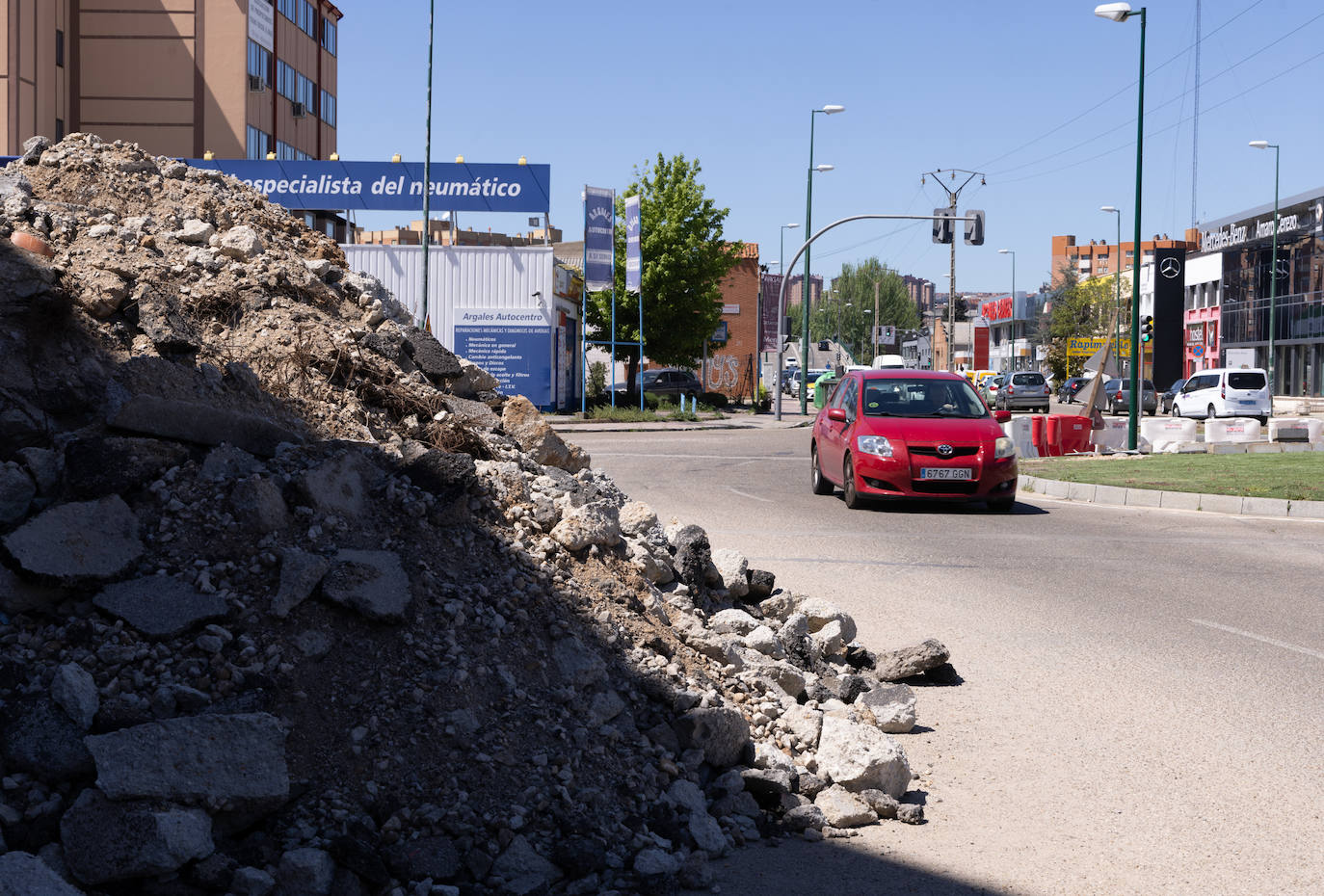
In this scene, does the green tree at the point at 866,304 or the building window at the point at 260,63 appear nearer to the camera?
the building window at the point at 260,63

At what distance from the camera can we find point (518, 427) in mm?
7000

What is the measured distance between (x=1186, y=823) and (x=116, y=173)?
21.6 feet

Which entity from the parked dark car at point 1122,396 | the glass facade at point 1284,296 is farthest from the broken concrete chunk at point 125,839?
the glass facade at point 1284,296

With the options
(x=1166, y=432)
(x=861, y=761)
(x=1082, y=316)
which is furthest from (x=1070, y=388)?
(x=861, y=761)

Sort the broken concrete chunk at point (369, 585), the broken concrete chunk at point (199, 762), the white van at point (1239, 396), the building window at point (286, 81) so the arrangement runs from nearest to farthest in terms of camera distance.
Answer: the broken concrete chunk at point (199, 762), the broken concrete chunk at point (369, 585), the white van at point (1239, 396), the building window at point (286, 81)

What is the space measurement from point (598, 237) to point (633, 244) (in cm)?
127

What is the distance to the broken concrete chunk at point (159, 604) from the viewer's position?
4262mm

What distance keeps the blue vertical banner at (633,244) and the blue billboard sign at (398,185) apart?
3211mm

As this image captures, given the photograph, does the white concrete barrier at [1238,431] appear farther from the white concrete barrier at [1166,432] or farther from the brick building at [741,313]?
the brick building at [741,313]

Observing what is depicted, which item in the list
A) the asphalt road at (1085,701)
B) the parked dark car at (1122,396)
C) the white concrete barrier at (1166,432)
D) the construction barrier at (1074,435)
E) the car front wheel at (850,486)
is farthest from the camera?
the parked dark car at (1122,396)

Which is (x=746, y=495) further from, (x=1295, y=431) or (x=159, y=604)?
(x=1295, y=431)

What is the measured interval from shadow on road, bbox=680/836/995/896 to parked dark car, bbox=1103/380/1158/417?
49556 millimetres

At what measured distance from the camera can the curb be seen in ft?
50.4

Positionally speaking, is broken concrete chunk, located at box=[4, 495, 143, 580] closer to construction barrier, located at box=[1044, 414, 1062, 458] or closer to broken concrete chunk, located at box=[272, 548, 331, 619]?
broken concrete chunk, located at box=[272, 548, 331, 619]
